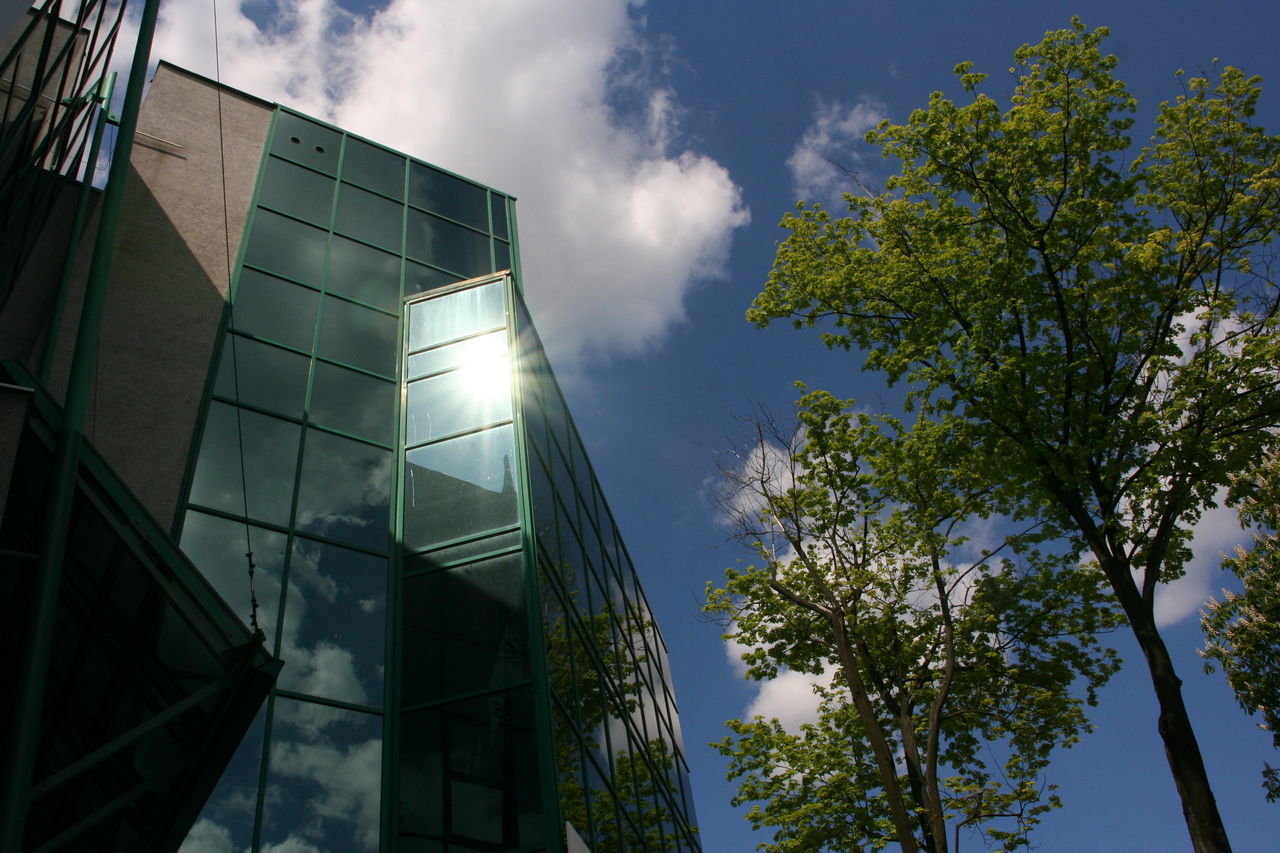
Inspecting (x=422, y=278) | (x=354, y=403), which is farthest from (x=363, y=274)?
(x=354, y=403)

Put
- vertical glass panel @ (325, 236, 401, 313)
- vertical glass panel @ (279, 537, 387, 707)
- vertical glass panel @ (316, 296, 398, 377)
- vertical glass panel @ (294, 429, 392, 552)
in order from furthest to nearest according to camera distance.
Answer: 1. vertical glass panel @ (325, 236, 401, 313)
2. vertical glass panel @ (316, 296, 398, 377)
3. vertical glass panel @ (294, 429, 392, 552)
4. vertical glass panel @ (279, 537, 387, 707)

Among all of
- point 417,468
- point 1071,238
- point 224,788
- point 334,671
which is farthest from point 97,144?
point 1071,238

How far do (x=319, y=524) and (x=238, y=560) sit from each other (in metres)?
1.18

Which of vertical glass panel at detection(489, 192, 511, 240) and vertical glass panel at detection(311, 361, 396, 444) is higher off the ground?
vertical glass panel at detection(489, 192, 511, 240)

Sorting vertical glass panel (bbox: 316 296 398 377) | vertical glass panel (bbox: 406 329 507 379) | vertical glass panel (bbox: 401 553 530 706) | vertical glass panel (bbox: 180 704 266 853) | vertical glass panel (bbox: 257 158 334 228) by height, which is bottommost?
vertical glass panel (bbox: 180 704 266 853)

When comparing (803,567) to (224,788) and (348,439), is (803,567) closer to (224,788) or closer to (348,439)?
(348,439)

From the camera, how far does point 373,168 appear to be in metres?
16.7

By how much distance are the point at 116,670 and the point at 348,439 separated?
5.85 m

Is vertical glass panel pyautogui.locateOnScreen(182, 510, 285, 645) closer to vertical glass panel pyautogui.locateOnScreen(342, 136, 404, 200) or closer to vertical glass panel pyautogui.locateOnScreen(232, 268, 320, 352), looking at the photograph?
vertical glass panel pyautogui.locateOnScreen(232, 268, 320, 352)

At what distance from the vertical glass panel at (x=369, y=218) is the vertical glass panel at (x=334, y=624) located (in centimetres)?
639

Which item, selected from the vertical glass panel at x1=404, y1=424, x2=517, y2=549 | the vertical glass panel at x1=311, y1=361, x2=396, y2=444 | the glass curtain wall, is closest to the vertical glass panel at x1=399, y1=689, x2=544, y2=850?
the glass curtain wall

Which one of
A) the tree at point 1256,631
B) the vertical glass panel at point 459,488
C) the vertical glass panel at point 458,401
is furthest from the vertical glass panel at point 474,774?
the tree at point 1256,631

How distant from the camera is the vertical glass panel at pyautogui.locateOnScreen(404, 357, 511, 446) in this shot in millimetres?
12133

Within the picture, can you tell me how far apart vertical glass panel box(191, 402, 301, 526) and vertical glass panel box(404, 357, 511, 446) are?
66.3 inches
